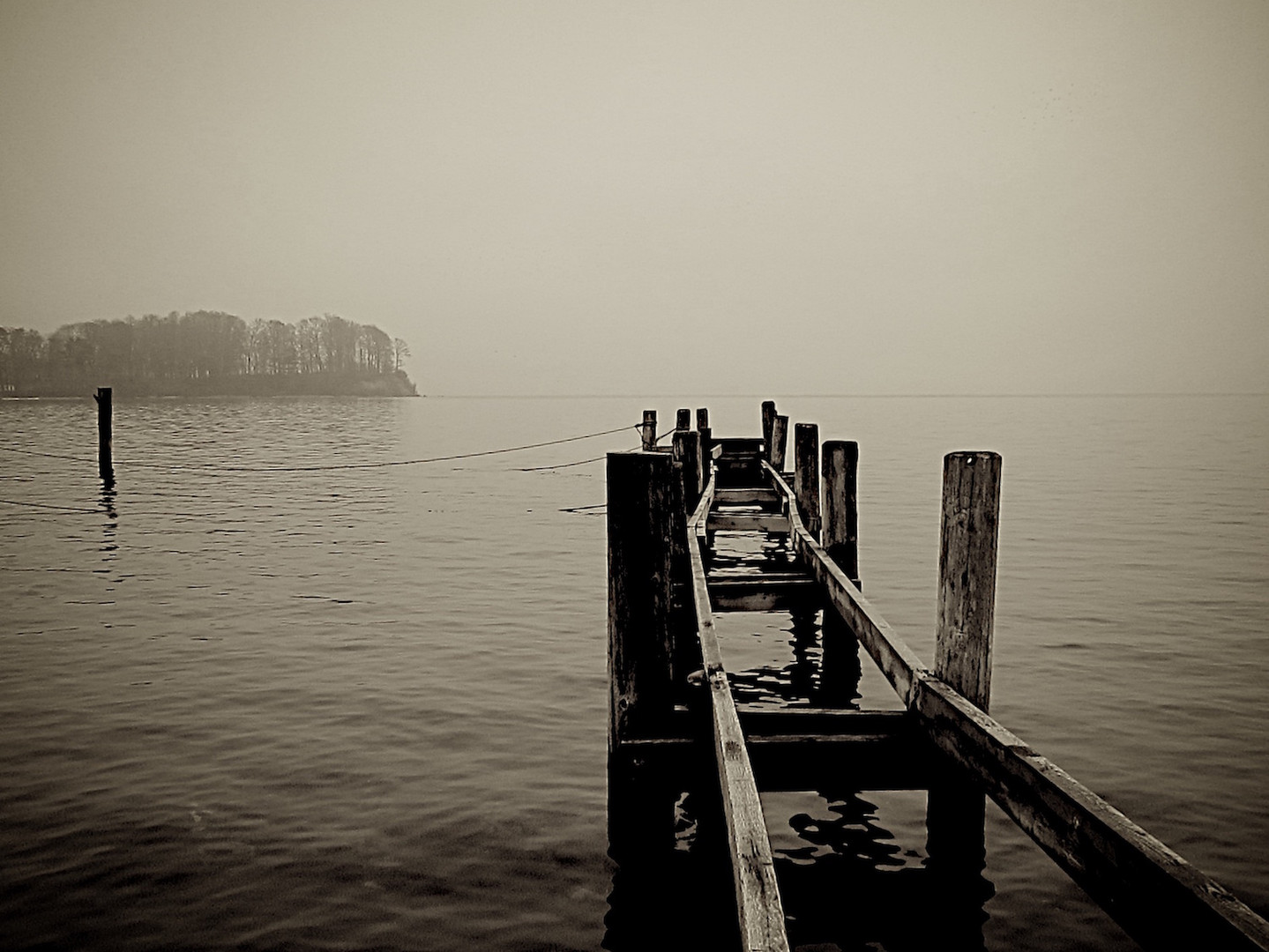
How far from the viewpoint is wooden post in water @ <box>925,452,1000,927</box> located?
15.2ft

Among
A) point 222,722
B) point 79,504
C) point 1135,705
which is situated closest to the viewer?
point 222,722

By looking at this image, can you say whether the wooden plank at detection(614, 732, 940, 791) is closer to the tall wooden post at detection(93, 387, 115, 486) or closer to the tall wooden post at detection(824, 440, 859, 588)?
the tall wooden post at detection(824, 440, 859, 588)

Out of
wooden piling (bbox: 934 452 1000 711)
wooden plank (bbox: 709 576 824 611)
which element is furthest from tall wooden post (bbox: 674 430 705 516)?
wooden piling (bbox: 934 452 1000 711)

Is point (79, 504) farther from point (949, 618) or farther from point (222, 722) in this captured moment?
point (949, 618)

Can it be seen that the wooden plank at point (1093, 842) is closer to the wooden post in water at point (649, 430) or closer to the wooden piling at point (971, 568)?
the wooden piling at point (971, 568)

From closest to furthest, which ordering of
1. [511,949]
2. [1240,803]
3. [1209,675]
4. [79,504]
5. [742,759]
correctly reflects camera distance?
[742,759] → [511,949] → [1240,803] → [1209,675] → [79,504]

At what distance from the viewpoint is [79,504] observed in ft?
76.2

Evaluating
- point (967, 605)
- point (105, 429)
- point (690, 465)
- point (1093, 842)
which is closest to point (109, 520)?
point (105, 429)

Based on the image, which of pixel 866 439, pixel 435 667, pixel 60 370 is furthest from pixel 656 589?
pixel 60 370

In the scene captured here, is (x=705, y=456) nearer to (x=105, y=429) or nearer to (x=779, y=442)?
(x=779, y=442)

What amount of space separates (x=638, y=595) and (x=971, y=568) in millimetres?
1682

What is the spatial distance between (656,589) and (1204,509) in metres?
24.5

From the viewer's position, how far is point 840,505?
9.79 m

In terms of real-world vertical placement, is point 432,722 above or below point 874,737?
below
